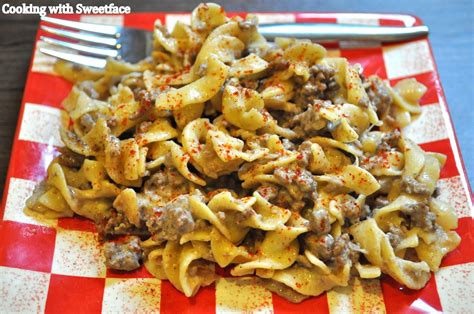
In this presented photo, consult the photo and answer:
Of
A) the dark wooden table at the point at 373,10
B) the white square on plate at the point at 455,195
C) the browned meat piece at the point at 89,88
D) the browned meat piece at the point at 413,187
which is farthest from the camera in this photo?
the dark wooden table at the point at 373,10

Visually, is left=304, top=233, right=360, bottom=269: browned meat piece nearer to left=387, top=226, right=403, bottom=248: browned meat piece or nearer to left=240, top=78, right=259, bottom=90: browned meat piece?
left=387, top=226, right=403, bottom=248: browned meat piece

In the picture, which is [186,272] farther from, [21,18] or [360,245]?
[21,18]

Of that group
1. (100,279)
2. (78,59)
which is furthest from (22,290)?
(78,59)

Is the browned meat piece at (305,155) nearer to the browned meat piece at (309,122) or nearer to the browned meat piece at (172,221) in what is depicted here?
the browned meat piece at (309,122)

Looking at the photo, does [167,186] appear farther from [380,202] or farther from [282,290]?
[380,202]

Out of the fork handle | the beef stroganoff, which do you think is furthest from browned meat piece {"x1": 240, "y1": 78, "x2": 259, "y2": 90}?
the fork handle

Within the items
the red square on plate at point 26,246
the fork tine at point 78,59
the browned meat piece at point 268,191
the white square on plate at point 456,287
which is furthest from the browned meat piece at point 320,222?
the fork tine at point 78,59
